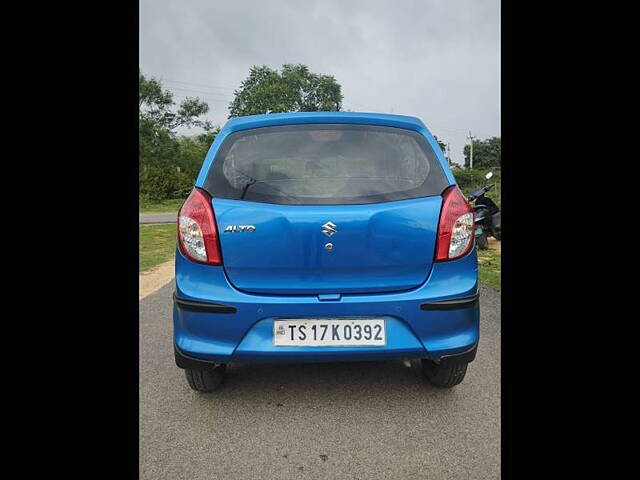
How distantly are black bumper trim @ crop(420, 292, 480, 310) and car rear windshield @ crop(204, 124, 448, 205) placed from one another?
0.54 m

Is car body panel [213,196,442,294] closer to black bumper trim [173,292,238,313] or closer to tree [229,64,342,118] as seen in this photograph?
black bumper trim [173,292,238,313]

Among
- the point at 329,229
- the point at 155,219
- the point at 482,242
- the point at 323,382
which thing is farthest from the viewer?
the point at 155,219

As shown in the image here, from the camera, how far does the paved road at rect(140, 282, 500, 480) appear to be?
73.5 inches

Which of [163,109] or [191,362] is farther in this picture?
[163,109]

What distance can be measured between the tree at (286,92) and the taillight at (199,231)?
48.7m

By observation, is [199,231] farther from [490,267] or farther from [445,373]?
[490,267]

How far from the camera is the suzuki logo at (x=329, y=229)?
2.04 metres

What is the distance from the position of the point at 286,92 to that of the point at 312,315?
53.1 metres

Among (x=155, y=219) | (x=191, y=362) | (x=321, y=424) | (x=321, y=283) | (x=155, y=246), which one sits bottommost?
(x=321, y=424)

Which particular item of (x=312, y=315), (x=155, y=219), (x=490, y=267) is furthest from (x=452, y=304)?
(x=155, y=219)

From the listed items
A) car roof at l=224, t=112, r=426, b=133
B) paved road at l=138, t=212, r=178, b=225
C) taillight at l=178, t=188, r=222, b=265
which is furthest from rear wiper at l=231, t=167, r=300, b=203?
paved road at l=138, t=212, r=178, b=225

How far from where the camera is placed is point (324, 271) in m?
2.08

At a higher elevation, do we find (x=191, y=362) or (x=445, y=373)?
(x=191, y=362)

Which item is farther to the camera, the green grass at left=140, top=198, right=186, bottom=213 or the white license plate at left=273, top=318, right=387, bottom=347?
the green grass at left=140, top=198, right=186, bottom=213
